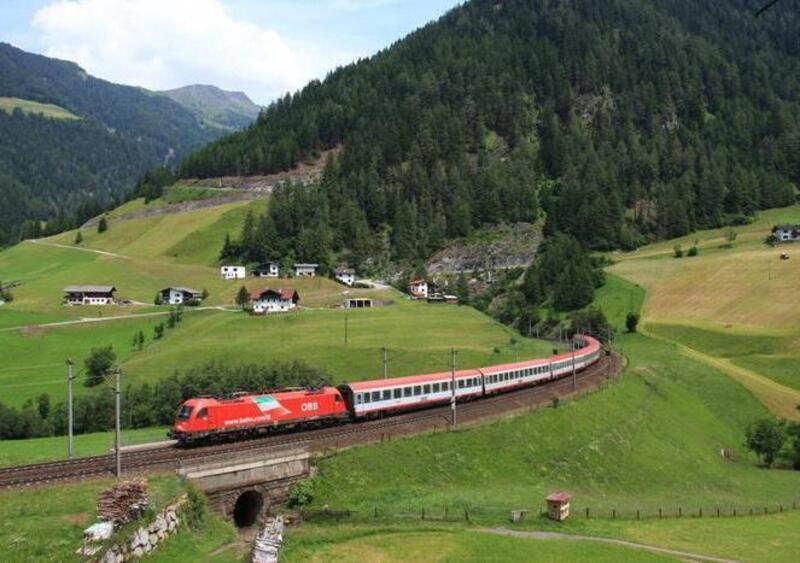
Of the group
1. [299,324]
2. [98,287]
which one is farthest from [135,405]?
[98,287]

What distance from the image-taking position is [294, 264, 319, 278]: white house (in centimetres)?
16925

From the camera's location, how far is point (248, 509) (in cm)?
4116

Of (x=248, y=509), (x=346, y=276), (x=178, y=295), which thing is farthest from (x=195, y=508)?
(x=346, y=276)

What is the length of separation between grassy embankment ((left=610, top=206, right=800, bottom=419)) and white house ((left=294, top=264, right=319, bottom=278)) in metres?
66.4

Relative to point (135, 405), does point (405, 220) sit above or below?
above

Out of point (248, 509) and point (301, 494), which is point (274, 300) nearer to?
point (248, 509)

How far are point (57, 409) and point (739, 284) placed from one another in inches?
4213

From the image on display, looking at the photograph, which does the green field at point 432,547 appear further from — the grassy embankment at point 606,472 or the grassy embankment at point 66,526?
the grassy embankment at point 66,526

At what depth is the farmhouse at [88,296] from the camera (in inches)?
5536

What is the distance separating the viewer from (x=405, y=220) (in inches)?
7387

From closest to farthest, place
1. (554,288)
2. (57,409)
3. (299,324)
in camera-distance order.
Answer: (57,409)
(299,324)
(554,288)

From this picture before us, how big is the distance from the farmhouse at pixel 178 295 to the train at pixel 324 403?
88.6 meters

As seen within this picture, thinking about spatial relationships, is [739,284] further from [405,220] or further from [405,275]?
[405,220]

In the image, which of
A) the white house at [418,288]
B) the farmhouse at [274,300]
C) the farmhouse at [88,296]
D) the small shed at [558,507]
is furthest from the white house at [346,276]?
the small shed at [558,507]
